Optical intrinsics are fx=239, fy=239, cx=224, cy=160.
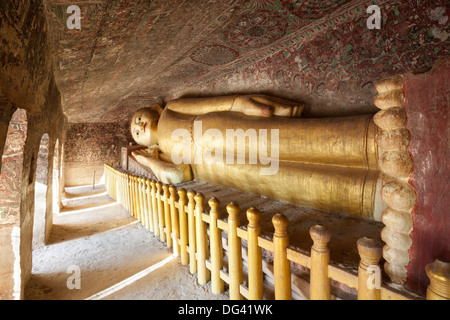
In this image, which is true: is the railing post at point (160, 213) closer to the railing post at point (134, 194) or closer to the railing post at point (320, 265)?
the railing post at point (134, 194)

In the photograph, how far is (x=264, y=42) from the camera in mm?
2680

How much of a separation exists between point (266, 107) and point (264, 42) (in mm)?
774

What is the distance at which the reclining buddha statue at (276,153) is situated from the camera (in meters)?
1.76

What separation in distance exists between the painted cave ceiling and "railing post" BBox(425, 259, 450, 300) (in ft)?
5.63

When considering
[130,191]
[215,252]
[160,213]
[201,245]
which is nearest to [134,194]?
[130,191]

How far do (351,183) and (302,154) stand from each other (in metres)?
0.47

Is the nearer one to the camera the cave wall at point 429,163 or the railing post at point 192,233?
the cave wall at point 429,163

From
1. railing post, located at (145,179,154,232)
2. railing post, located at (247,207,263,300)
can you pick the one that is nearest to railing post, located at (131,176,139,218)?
railing post, located at (145,179,154,232)

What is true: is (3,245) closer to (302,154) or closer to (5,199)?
(5,199)

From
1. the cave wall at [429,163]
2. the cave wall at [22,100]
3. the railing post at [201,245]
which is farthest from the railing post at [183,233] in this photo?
the cave wall at [429,163]

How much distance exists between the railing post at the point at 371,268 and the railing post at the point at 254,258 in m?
0.57

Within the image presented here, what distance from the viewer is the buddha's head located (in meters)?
4.72

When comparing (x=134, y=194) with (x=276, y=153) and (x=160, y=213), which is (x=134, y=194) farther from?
(x=276, y=153)
